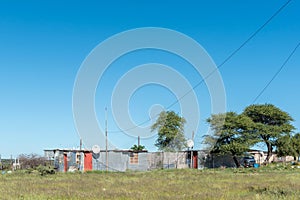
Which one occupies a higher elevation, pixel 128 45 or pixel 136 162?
pixel 128 45

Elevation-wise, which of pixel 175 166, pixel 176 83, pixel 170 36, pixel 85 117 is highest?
pixel 170 36

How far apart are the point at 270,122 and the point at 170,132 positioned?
11.2 m

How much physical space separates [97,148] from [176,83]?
1260 cm

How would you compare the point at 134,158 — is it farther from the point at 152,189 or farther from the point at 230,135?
the point at 152,189

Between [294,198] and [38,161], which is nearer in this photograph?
[294,198]

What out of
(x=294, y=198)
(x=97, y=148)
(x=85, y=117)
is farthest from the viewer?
(x=97, y=148)

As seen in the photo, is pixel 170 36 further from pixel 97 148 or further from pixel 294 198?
pixel 97 148

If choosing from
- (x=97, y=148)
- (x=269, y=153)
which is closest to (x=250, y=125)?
(x=269, y=153)

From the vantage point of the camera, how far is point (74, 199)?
1044 cm

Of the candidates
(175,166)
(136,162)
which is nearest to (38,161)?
(136,162)

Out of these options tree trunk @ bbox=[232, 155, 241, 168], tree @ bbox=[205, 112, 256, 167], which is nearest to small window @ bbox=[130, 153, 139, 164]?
tree @ bbox=[205, 112, 256, 167]

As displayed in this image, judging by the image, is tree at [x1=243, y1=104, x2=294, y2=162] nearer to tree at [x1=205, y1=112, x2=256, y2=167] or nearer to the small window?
tree at [x1=205, y1=112, x2=256, y2=167]

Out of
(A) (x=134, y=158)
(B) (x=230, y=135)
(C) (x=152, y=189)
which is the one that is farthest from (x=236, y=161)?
(C) (x=152, y=189)

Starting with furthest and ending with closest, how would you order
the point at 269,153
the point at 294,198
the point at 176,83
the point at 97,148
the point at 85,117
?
the point at 269,153 < the point at 97,148 < the point at 176,83 < the point at 85,117 < the point at 294,198
